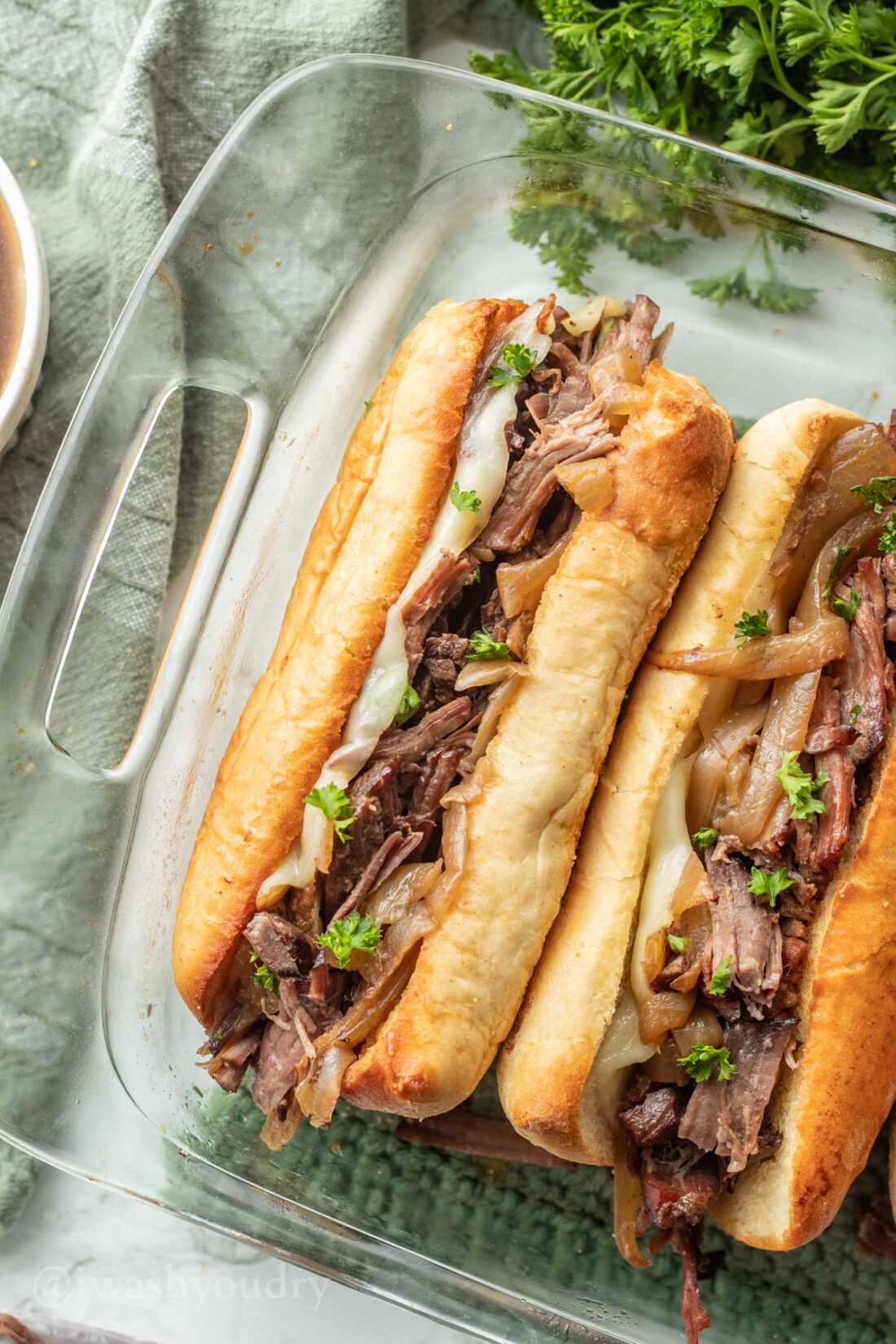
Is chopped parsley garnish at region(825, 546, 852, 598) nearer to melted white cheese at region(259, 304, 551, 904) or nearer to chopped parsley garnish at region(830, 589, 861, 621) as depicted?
chopped parsley garnish at region(830, 589, 861, 621)

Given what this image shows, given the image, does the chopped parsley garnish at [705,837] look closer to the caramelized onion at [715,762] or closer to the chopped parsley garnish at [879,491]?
the caramelized onion at [715,762]

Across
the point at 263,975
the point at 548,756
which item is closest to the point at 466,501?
the point at 548,756

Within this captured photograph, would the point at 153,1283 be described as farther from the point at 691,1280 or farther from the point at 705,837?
the point at 705,837

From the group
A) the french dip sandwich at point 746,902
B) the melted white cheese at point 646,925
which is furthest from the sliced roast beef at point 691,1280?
the melted white cheese at point 646,925

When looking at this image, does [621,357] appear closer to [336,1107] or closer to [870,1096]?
[870,1096]

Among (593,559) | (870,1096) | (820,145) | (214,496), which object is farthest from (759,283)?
(870,1096)

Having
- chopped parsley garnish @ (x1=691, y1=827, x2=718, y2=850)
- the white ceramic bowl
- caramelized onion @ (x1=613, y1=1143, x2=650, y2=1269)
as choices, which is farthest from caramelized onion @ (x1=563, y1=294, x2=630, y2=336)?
caramelized onion @ (x1=613, y1=1143, x2=650, y2=1269)
